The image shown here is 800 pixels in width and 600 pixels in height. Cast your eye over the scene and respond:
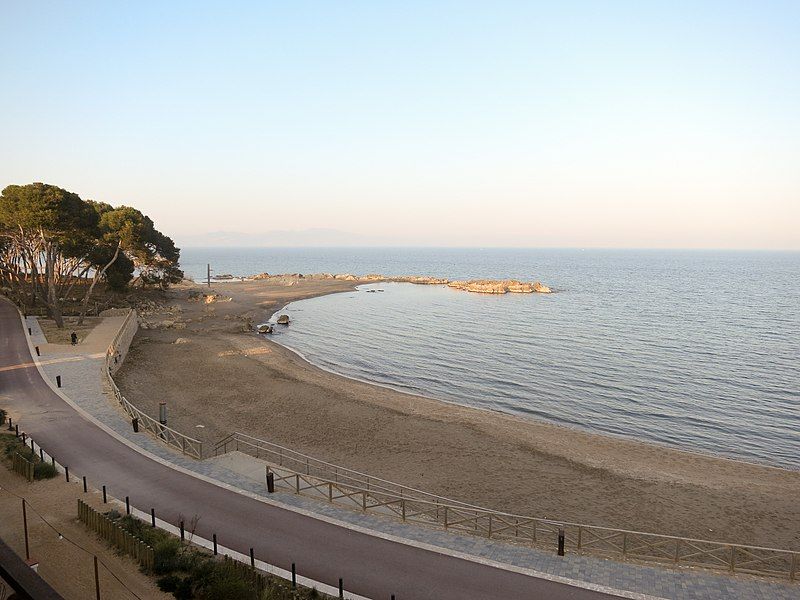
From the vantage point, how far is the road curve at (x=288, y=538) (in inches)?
537

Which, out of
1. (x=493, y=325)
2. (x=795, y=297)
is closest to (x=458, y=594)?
(x=493, y=325)

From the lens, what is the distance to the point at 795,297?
108m

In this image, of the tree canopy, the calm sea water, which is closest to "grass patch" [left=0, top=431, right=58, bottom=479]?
the calm sea water

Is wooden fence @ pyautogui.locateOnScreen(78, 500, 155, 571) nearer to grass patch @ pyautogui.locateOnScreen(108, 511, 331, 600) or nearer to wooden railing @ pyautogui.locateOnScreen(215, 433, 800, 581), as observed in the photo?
grass patch @ pyautogui.locateOnScreen(108, 511, 331, 600)

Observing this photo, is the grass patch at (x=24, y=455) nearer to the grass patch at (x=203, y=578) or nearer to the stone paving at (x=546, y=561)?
the stone paving at (x=546, y=561)

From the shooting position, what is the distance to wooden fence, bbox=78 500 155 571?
13.9m

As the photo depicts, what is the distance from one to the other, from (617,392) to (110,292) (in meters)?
60.4

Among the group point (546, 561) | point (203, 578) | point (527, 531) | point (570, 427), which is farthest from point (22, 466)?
point (570, 427)

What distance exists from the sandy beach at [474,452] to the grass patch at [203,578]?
38.2ft

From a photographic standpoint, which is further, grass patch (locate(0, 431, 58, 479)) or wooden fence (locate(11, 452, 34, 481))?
grass patch (locate(0, 431, 58, 479))

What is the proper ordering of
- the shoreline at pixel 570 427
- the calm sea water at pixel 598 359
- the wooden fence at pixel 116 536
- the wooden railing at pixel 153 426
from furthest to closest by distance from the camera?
the calm sea water at pixel 598 359, the shoreline at pixel 570 427, the wooden railing at pixel 153 426, the wooden fence at pixel 116 536

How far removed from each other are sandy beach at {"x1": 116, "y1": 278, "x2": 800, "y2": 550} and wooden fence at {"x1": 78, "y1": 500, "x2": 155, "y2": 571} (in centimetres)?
1280

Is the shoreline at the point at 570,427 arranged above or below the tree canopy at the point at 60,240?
below

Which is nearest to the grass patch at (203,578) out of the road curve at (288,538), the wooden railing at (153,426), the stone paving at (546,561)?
the road curve at (288,538)
